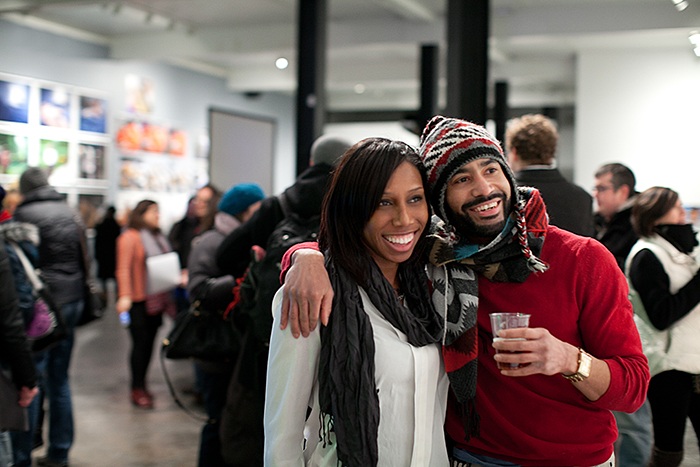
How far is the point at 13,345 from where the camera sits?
3178mm

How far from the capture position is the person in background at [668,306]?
353 centimetres

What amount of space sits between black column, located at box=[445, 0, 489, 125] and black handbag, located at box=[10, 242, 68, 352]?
3.85m

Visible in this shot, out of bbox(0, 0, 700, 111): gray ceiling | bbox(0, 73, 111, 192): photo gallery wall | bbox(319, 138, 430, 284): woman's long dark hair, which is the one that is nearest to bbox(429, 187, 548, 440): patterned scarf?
bbox(319, 138, 430, 284): woman's long dark hair

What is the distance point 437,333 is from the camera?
1.74 m

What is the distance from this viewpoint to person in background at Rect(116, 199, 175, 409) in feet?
20.2

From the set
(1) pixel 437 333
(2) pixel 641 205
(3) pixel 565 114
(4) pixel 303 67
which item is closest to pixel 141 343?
(4) pixel 303 67

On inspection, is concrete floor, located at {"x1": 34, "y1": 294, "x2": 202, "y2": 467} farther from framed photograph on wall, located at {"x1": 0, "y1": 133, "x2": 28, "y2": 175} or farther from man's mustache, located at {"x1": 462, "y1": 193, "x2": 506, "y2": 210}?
man's mustache, located at {"x1": 462, "y1": 193, "x2": 506, "y2": 210}

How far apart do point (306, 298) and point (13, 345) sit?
2.02 meters

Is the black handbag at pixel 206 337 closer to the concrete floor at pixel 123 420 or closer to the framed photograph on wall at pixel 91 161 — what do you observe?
the concrete floor at pixel 123 420

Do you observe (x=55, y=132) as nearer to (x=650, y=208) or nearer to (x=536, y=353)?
(x=650, y=208)

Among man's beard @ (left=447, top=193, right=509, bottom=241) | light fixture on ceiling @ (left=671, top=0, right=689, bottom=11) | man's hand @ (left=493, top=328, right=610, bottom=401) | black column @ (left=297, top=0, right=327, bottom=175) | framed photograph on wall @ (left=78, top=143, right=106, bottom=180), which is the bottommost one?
man's hand @ (left=493, top=328, right=610, bottom=401)

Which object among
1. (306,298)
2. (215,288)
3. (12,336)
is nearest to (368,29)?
(215,288)

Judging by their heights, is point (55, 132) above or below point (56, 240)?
above

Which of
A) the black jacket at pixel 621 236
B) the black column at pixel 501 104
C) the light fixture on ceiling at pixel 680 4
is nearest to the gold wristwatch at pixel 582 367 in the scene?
the black jacket at pixel 621 236
